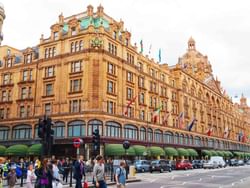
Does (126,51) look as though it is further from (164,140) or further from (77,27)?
(164,140)

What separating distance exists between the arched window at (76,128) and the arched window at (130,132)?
8.09 m

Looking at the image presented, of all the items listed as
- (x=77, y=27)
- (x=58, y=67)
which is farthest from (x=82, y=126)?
(x=77, y=27)

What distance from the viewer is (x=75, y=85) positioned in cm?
4816

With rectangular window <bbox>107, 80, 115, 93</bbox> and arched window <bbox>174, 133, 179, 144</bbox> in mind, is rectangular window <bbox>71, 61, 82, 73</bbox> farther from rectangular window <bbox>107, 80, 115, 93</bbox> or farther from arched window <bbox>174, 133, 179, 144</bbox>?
arched window <bbox>174, 133, 179, 144</bbox>

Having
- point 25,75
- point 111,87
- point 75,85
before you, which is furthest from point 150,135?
point 25,75

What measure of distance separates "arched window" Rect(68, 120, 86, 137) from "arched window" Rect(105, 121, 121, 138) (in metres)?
3.51

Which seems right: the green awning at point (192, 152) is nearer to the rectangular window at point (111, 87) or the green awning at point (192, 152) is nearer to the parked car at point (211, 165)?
the parked car at point (211, 165)

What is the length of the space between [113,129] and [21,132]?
1587cm

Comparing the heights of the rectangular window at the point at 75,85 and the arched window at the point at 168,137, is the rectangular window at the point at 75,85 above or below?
above

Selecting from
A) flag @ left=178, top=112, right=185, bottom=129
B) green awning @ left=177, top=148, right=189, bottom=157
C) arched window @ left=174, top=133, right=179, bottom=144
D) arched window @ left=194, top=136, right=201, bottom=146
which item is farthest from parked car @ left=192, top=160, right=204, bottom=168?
arched window @ left=194, top=136, right=201, bottom=146

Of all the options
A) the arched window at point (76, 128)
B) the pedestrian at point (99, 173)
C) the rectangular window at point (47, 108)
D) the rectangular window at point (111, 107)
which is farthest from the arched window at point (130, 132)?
the pedestrian at point (99, 173)

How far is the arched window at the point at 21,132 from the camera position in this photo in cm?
5131

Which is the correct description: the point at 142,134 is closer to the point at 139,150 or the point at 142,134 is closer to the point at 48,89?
the point at 139,150

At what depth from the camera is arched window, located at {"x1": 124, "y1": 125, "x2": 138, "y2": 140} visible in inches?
1999
